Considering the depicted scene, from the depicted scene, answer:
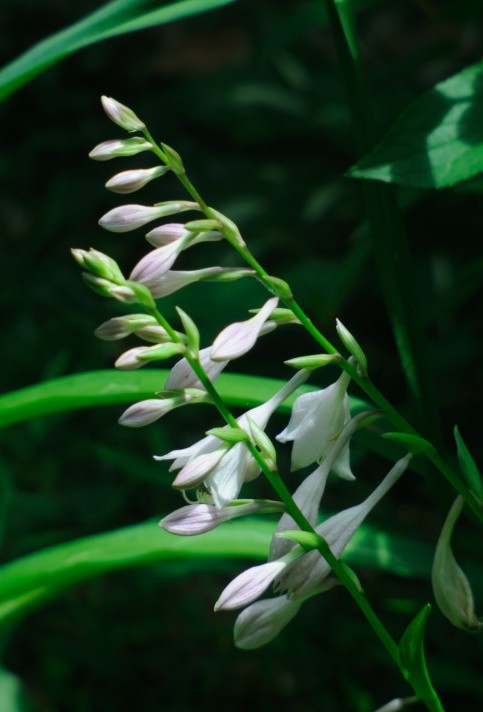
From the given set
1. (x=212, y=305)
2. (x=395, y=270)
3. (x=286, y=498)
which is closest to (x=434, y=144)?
(x=395, y=270)

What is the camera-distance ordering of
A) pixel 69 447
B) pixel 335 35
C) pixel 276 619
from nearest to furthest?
pixel 276 619 → pixel 335 35 → pixel 69 447

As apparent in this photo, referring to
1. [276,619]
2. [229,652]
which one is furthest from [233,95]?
[276,619]

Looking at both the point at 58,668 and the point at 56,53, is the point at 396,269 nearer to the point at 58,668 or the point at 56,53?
the point at 56,53

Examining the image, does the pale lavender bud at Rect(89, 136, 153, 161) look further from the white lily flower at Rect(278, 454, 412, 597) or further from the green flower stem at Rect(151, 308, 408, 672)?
the white lily flower at Rect(278, 454, 412, 597)

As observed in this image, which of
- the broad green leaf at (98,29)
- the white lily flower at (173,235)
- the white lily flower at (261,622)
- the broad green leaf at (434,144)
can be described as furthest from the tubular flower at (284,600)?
the broad green leaf at (98,29)

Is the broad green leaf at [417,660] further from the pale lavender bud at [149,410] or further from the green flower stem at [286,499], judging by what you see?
the pale lavender bud at [149,410]
